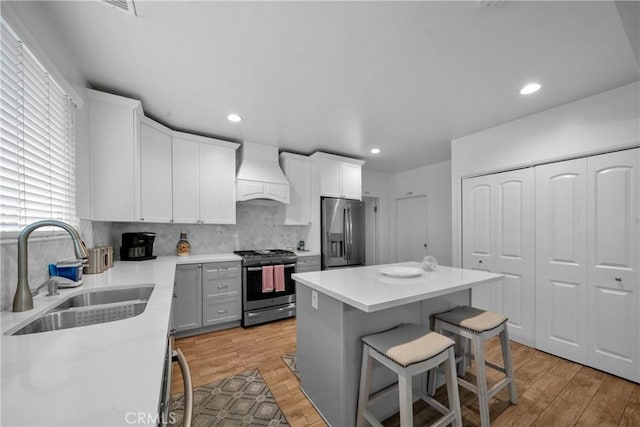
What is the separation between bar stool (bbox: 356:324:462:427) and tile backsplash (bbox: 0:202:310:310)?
180cm

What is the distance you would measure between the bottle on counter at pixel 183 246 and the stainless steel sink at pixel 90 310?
1.76m

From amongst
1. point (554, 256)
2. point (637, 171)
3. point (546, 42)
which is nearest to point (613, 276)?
point (554, 256)

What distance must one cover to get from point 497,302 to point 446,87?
8.17 ft

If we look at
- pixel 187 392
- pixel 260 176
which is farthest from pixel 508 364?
pixel 260 176

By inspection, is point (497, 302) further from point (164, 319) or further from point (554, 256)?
point (164, 319)

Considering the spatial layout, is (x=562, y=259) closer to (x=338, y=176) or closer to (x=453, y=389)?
(x=453, y=389)

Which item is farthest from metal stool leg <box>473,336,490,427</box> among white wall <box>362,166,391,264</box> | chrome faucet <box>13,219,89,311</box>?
white wall <box>362,166,391,264</box>

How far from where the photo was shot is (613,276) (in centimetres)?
218

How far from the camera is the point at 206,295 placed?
299 cm

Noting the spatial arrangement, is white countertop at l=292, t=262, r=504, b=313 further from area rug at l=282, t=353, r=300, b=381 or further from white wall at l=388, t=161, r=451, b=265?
white wall at l=388, t=161, r=451, b=265

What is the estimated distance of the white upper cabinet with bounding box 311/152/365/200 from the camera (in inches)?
157

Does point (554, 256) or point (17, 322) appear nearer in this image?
point (17, 322)

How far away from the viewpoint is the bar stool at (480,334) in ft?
5.13

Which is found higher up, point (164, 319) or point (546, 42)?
point (546, 42)
